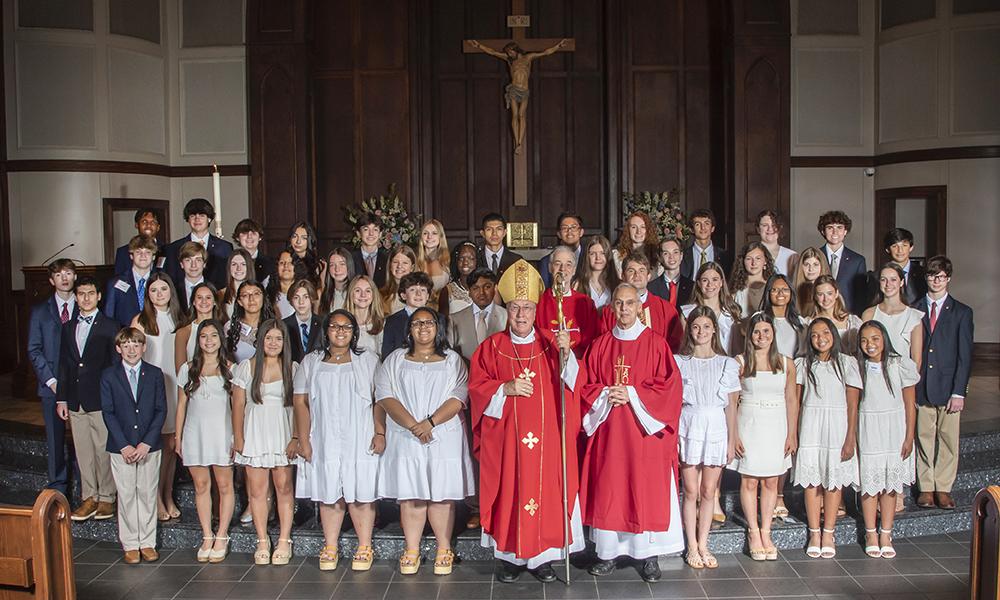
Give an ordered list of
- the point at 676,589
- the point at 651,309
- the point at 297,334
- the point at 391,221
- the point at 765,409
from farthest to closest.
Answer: the point at 391,221, the point at 297,334, the point at 651,309, the point at 765,409, the point at 676,589

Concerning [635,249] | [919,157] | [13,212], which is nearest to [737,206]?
[919,157]

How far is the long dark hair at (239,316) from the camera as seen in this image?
19.2 ft

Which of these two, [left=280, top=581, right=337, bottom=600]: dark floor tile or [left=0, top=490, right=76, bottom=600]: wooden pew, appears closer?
[left=0, top=490, right=76, bottom=600]: wooden pew

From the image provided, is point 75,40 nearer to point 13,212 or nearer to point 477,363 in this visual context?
point 13,212

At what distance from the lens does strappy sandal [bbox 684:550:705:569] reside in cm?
552

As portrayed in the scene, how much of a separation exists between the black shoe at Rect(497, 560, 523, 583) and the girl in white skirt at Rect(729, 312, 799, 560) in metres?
1.46

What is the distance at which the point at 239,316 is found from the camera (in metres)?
5.93

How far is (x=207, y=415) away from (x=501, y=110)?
6.70 m

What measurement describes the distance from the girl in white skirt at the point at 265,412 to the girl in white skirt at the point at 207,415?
0.11 m

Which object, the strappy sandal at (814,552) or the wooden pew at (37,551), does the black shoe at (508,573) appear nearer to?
the strappy sandal at (814,552)

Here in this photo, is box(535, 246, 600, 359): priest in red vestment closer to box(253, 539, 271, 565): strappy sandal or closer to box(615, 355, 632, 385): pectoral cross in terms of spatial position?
box(615, 355, 632, 385): pectoral cross

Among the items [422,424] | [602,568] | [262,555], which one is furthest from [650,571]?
[262,555]

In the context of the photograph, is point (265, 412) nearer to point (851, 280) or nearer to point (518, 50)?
point (851, 280)

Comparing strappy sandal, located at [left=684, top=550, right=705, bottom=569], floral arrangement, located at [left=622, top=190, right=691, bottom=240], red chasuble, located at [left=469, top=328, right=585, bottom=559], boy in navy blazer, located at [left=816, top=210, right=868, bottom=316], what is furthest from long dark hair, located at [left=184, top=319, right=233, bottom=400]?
floral arrangement, located at [left=622, top=190, right=691, bottom=240]
